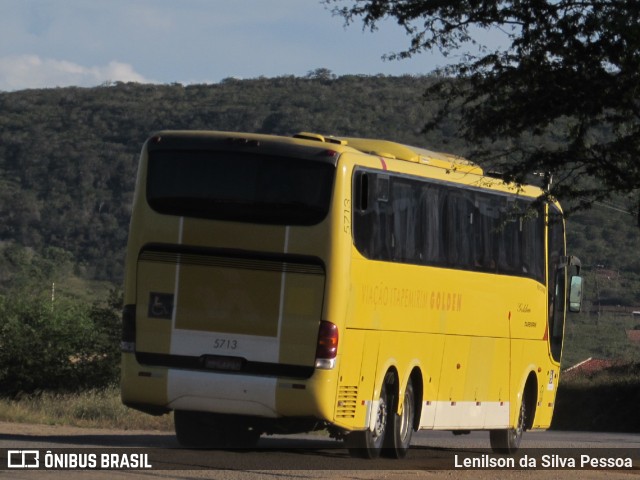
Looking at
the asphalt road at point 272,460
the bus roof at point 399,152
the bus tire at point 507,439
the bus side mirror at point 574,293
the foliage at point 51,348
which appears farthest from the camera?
the foliage at point 51,348

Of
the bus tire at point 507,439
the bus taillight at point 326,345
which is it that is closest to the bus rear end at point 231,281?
the bus taillight at point 326,345

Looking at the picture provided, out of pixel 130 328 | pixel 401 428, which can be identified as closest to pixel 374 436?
pixel 401 428

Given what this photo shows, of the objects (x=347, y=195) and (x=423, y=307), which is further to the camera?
(x=423, y=307)

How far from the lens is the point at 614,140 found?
15578 millimetres

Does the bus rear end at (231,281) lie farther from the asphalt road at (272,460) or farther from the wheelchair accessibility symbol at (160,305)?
the asphalt road at (272,460)

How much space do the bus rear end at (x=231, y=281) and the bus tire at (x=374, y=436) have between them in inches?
37.7

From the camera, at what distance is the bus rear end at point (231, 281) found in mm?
15312

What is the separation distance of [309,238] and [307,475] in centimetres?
276

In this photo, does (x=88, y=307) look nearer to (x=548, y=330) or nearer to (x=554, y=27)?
(x=548, y=330)

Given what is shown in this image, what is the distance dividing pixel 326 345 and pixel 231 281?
1281 millimetres

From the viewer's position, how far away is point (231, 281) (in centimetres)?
1545

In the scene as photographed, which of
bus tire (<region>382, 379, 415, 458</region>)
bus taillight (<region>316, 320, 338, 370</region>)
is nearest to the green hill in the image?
bus tire (<region>382, 379, 415, 458</region>)

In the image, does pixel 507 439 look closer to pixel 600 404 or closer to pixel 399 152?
pixel 399 152

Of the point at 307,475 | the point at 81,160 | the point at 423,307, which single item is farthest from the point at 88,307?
the point at 81,160
